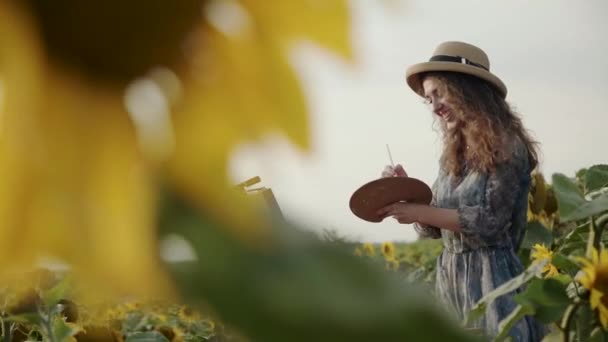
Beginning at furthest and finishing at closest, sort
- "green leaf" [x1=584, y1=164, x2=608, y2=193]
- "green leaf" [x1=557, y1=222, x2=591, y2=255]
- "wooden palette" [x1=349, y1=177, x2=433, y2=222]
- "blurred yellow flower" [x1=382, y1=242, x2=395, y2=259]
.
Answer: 1. "blurred yellow flower" [x1=382, y1=242, x2=395, y2=259]
2. "wooden palette" [x1=349, y1=177, x2=433, y2=222]
3. "green leaf" [x1=584, y1=164, x2=608, y2=193]
4. "green leaf" [x1=557, y1=222, x2=591, y2=255]

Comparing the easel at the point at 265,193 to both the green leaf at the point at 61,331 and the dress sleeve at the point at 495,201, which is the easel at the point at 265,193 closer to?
the green leaf at the point at 61,331

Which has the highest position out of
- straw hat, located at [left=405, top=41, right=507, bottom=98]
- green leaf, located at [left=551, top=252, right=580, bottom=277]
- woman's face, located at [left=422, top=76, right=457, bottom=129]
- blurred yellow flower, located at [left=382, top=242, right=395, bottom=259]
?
straw hat, located at [left=405, top=41, right=507, bottom=98]

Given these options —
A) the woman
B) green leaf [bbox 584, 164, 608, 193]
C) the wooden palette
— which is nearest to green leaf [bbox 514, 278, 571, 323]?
green leaf [bbox 584, 164, 608, 193]

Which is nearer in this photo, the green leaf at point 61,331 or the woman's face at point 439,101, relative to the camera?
the green leaf at point 61,331

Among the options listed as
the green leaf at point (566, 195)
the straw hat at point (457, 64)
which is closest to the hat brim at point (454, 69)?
the straw hat at point (457, 64)

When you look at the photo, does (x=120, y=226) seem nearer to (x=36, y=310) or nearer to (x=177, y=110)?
(x=177, y=110)

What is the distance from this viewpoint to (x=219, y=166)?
0.13 m

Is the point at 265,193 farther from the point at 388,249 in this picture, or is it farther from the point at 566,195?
the point at 388,249

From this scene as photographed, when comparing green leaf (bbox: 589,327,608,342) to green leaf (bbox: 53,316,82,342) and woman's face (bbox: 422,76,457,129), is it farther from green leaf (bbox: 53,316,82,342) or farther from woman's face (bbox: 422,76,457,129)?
woman's face (bbox: 422,76,457,129)

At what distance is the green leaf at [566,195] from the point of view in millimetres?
1044

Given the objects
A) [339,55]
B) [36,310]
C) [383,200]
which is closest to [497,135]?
[383,200]

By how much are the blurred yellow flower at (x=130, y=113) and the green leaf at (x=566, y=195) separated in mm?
940

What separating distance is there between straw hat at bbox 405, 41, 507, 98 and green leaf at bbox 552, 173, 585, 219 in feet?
3.43

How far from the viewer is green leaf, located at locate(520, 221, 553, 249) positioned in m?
2.11
